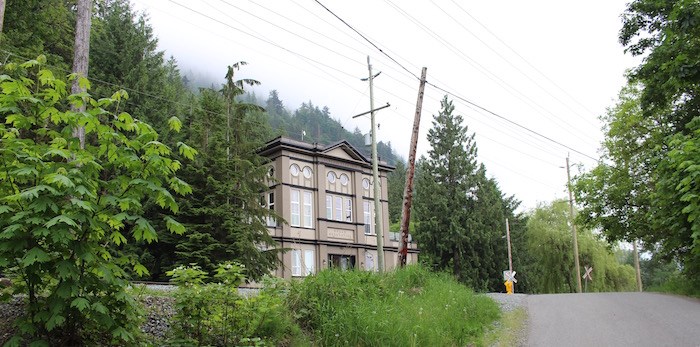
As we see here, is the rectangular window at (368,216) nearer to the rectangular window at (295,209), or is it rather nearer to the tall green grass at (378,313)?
the rectangular window at (295,209)

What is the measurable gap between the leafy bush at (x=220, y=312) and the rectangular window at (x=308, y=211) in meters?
28.0

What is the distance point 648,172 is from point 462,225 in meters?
25.9

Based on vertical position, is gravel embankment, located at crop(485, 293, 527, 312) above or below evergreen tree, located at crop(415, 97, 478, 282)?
below

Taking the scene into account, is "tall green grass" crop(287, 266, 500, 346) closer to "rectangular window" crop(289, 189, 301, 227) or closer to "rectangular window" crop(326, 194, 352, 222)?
"rectangular window" crop(289, 189, 301, 227)

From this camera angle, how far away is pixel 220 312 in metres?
8.05

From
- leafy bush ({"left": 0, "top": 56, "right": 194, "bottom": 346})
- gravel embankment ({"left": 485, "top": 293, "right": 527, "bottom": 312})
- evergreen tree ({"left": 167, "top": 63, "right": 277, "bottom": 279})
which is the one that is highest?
evergreen tree ({"left": 167, "top": 63, "right": 277, "bottom": 279})

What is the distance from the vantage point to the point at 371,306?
34.9ft

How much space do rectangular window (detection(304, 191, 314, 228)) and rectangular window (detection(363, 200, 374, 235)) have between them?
5343 mm

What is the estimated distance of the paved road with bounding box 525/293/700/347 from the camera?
11922mm

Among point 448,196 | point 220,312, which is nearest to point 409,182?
point 220,312

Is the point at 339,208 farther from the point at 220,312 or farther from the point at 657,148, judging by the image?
the point at 220,312

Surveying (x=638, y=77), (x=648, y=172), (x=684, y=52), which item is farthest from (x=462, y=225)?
(x=684, y=52)

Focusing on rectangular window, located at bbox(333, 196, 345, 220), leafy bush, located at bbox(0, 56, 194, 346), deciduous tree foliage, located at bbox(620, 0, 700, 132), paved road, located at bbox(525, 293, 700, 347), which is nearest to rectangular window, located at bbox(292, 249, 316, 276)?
rectangular window, located at bbox(333, 196, 345, 220)

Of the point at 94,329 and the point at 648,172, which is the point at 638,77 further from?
the point at 94,329
